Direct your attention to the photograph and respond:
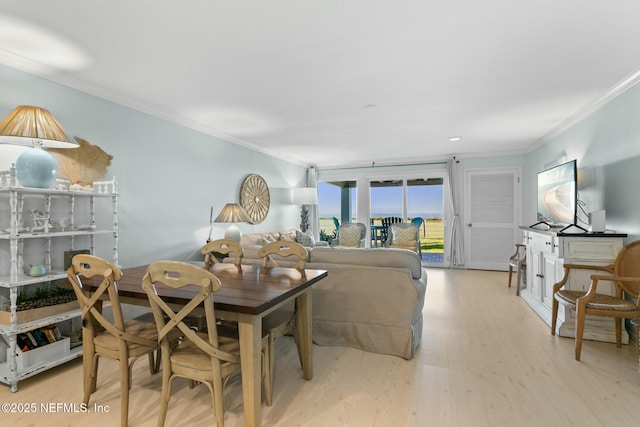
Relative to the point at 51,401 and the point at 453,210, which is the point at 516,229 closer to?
the point at 453,210

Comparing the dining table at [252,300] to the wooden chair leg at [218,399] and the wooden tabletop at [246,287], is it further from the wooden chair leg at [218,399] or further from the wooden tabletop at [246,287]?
the wooden chair leg at [218,399]

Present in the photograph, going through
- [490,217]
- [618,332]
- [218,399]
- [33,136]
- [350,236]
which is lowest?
[618,332]

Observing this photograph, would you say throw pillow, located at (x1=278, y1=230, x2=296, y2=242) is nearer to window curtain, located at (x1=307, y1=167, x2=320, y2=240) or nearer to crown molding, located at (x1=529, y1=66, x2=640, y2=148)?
window curtain, located at (x1=307, y1=167, x2=320, y2=240)

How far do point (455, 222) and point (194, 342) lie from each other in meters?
6.03

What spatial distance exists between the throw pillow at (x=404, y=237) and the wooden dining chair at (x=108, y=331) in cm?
509

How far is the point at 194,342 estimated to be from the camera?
62.8 inches

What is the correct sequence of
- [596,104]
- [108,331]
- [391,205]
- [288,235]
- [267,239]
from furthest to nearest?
[391,205] < [288,235] < [267,239] < [596,104] < [108,331]

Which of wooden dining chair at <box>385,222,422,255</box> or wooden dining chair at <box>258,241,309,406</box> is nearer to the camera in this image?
wooden dining chair at <box>258,241,309,406</box>

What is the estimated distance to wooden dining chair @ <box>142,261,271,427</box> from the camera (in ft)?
4.94

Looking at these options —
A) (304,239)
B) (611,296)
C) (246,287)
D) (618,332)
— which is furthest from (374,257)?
(304,239)

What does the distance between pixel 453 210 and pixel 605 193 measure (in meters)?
3.23

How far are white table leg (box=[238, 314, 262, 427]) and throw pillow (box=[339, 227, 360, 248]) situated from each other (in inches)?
205

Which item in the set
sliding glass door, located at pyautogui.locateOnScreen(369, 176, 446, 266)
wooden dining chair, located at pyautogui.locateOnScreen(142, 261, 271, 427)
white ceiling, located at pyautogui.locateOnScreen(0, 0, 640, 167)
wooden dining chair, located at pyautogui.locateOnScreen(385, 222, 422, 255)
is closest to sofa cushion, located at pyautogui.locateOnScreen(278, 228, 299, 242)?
wooden dining chair, located at pyautogui.locateOnScreen(385, 222, 422, 255)

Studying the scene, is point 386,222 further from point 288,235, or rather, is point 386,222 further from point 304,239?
point 288,235
